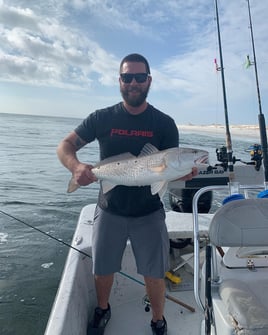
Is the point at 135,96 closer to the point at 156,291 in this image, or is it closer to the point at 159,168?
the point at 159,168

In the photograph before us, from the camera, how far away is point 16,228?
792cm

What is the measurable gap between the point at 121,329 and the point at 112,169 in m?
1.70

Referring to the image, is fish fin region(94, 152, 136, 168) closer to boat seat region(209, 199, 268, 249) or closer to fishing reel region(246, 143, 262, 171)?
boat seat region(209, 199, 268, 249)

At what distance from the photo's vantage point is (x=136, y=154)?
9.44 ft

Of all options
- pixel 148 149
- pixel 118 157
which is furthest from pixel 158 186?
pixel 118 157

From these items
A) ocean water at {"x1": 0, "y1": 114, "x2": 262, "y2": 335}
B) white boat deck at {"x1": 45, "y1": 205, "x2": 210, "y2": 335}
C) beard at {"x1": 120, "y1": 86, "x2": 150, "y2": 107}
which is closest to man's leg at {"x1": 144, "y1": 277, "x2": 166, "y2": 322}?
white boat deck at {"x1": 45, "y1": 205, "x2": 210, "y2": 335}

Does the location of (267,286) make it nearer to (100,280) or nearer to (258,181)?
(100,280)

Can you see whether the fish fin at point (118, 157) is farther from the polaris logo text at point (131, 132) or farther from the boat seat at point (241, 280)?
the boat seat at point (241, 280)

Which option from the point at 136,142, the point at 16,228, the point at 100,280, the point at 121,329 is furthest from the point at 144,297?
the point at 16,228

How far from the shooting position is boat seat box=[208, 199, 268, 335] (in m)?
1.82

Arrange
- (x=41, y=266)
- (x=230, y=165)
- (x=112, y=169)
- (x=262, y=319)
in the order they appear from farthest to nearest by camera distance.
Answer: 1. (x=41, y=266)
2. (x=230, y=165)
3. (x=112, y=169)
4. (x=262, y=319)

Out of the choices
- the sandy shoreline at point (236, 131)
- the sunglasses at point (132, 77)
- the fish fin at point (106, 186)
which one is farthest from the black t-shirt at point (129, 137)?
the sandy shoreline at point (236, 131)

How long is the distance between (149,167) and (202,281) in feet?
3.06

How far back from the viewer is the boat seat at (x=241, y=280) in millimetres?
1817
